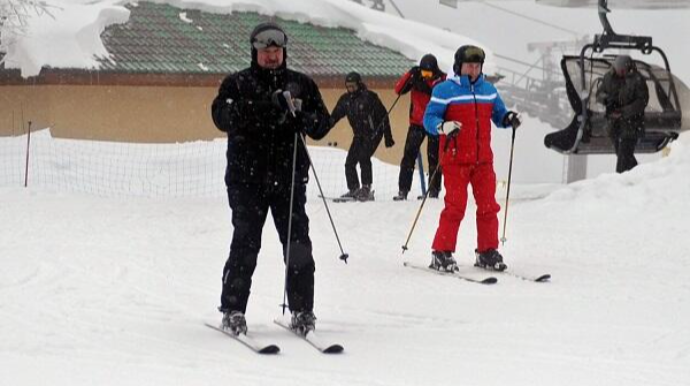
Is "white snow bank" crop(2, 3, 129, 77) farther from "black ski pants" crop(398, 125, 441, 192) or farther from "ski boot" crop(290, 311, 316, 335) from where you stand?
"ski boot" crop(290, 311, 316, 335)

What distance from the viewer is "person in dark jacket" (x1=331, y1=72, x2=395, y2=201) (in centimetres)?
1712

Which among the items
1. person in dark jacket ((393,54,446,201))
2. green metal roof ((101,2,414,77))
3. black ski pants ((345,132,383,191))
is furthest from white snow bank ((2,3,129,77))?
person in dark jacket ((393,54,446,201))

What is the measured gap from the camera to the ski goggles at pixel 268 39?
7.48 metres

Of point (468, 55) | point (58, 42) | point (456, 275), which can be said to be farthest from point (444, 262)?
point (58, 42)

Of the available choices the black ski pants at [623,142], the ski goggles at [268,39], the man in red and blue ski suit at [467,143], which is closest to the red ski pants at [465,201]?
the man in red and blue ski suit at [467,143]

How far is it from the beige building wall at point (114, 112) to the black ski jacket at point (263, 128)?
19.7 m

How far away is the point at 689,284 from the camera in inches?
401

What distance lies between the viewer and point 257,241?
7.75 metres

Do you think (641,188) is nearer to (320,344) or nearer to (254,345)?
(320,344)

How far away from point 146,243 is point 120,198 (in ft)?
13.0

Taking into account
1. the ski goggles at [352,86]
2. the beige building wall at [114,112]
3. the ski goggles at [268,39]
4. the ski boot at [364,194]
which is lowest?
A: the beige building wall at [114,112]

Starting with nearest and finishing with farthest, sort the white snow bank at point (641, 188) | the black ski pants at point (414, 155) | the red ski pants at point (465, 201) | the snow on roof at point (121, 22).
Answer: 1. the red ski pants at point (465, 201)
2. the white snow bank at point (641, 188)
3. the black ski pants at point (414, 155)
4. the snow on roof at point (121, 22)

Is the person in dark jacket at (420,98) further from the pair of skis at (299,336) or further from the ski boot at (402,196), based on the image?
the pair of skis at (299,336)

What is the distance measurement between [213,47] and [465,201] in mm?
19321
